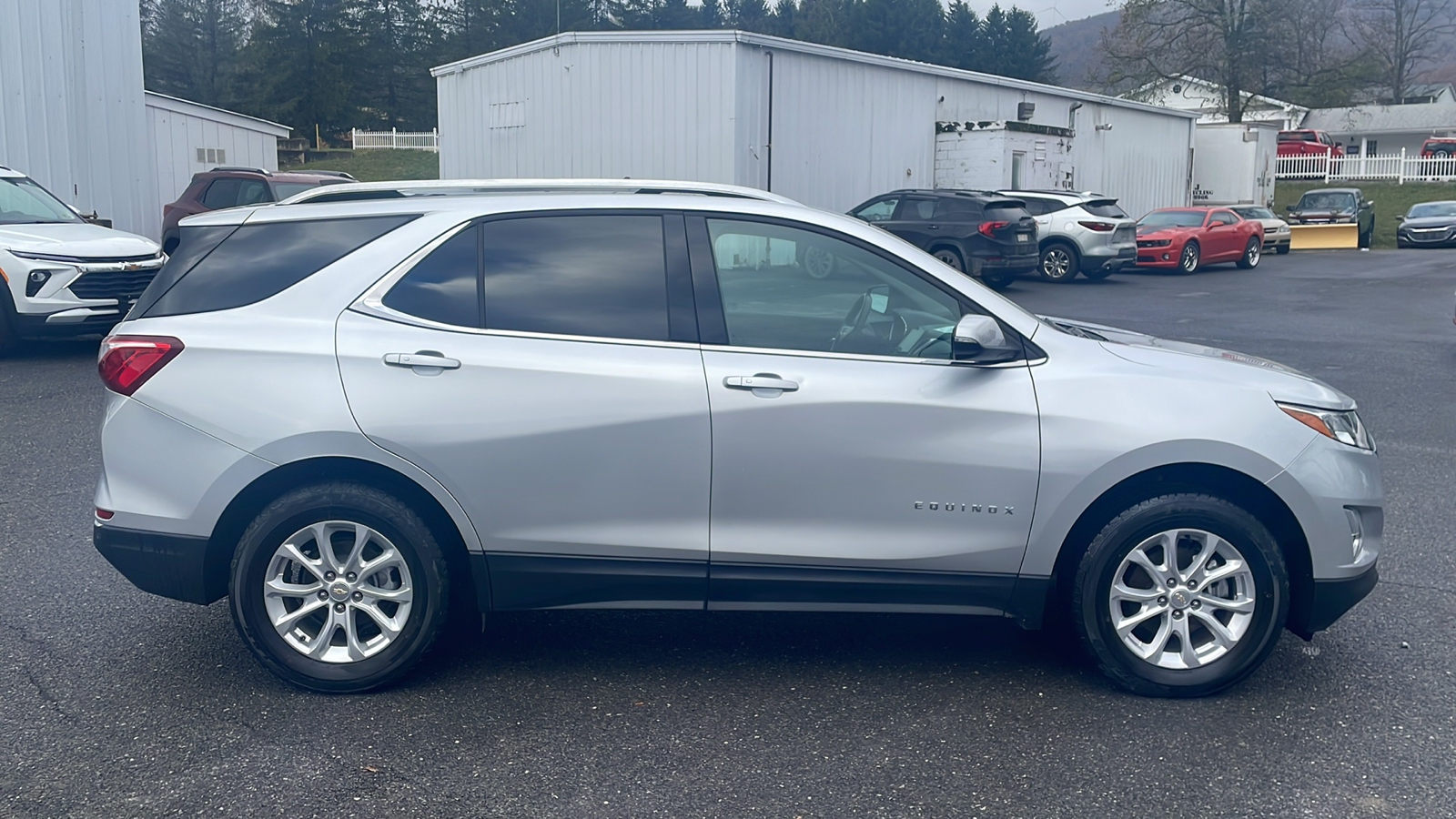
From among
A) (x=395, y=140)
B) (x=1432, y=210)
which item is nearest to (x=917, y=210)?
(x=1432, y=210)

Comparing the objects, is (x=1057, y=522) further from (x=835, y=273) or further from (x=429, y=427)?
(x=429, y=427)

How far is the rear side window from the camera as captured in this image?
24000mm

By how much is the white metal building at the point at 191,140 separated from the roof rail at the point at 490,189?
2643 cm

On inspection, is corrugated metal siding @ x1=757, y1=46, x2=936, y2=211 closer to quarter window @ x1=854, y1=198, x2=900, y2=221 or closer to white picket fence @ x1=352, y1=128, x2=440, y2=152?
quarter window @ x1=854, y1=198, x2=900, y2=221

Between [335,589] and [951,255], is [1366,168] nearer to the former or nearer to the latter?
[951,255]

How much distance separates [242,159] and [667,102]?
16.7 m

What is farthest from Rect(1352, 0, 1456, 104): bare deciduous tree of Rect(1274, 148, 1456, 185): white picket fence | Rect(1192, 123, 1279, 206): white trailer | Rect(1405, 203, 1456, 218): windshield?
Rect(1405, 203, 1456, 218): windshield

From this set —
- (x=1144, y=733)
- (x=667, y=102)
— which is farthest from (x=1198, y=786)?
(x=667, y=102)

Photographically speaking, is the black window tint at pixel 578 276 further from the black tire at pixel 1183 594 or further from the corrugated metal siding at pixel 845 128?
the corrugated metal siding at pixel 845 128

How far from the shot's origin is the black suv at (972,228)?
66.3 ft

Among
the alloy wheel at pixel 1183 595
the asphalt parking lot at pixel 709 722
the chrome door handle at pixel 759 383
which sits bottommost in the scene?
the asphalt parking lot at pixel 709 722

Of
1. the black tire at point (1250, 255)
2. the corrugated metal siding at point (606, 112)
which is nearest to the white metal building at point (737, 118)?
the corrugated metal siding at point (606, 112)

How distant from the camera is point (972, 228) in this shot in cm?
2031

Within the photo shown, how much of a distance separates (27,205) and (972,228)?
13470 mm
